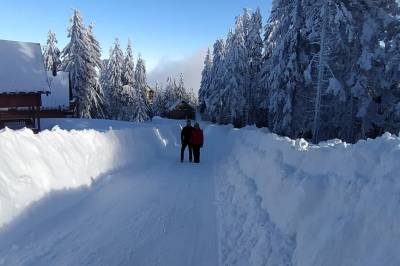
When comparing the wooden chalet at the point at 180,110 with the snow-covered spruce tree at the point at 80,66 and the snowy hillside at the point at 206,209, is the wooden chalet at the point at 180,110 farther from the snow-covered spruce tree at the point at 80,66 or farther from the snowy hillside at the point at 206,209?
the snowy hillside at the point at 206,209

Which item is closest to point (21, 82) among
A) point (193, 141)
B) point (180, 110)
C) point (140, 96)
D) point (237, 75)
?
point (193, 141)

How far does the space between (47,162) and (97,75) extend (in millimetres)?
37741

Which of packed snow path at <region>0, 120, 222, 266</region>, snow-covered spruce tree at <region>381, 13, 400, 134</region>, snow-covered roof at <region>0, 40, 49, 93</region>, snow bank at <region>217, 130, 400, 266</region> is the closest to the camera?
snow bank at <region>217, 130, 400, 266</region>

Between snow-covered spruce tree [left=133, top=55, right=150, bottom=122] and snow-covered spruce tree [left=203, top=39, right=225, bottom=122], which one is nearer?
snow-covered spruce tree [left=203, top=39, right=225, bottom=122]

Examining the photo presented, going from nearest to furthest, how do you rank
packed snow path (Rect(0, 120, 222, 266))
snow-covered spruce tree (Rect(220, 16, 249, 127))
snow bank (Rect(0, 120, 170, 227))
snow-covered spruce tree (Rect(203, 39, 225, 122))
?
1. packed snow path (Rect(0, 120, 222, 266))
2. snow bank (Rect(0, 120, 170, 227))
3. snow-covered spruce tree (Rect(220, 16, 249, 127))
4. snow-covered spruce tree (Rect(203, 39, 225, 122))

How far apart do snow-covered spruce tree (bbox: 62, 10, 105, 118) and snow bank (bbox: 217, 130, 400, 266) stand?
126 ft

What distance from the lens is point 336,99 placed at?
2609 cm

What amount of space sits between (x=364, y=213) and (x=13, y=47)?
3096 cm

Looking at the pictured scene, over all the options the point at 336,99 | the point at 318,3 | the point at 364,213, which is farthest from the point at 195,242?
the point at 336,99

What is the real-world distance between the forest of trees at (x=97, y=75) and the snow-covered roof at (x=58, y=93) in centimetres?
87

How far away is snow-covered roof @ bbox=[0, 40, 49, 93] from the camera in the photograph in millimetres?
27438

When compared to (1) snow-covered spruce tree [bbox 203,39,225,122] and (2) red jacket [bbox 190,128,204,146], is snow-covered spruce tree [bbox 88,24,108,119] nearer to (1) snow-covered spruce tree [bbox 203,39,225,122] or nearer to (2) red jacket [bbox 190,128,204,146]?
(1) snow-covered spruce tree [bbox 203,39,225,122]

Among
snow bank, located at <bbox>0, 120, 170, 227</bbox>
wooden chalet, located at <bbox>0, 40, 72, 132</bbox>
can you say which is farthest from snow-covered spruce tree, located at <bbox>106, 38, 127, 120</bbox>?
snow bank, located at <bbox>0, 120, 170, 227</bbox>

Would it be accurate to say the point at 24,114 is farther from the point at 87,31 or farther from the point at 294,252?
the point at 294,252
